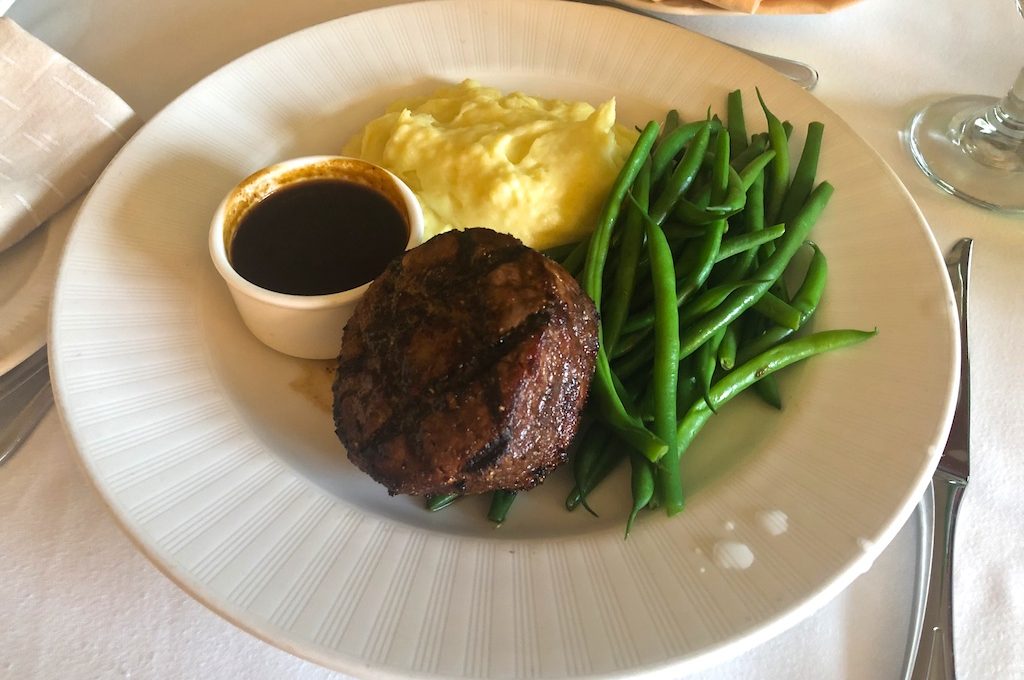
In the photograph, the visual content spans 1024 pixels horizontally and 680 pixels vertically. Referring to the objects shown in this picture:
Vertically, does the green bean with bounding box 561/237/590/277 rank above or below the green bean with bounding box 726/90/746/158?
below

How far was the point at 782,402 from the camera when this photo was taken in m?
2.22

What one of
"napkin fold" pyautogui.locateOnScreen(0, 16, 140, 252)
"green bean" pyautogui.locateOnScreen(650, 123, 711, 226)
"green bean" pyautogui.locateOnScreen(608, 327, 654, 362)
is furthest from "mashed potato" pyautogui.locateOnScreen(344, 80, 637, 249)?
"napkin fold" pyautogui.locateOnScreen(0, 16, 140, 252)

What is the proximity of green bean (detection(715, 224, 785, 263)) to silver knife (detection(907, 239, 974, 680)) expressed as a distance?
29.0 inches

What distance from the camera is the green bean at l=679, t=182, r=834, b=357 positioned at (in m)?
2.17

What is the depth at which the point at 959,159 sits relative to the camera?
118 inches

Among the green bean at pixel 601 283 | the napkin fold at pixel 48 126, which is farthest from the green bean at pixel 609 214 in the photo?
the napkin fold at pixel 48 126

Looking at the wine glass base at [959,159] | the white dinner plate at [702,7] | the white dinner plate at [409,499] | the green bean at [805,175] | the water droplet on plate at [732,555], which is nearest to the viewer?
the white dinner plate at [409,499]

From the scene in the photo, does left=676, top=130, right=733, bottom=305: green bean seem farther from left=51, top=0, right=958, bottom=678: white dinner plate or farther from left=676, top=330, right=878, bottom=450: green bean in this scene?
left=51, top=0, right=958, bottom=678: white dinner plate

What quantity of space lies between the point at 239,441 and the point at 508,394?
81 centimetres

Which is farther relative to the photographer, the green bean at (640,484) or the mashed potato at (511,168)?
Answer: the mashed potato at (511,168)

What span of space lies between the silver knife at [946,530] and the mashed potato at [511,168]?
52.6 inches

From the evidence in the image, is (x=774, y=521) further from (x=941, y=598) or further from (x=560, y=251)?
(x=560, y=251)

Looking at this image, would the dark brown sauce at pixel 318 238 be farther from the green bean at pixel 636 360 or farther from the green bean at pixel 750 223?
the green bean at pixel 750 223

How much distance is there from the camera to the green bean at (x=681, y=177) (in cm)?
246
